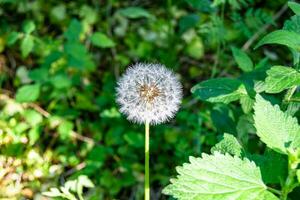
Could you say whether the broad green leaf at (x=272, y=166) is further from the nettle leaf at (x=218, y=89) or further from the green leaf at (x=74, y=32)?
the green leaf at (x=74, y=32)

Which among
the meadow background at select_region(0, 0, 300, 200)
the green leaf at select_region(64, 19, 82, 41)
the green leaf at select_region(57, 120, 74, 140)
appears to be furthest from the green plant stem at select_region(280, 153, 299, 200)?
the green leaf at select_region(64, 19, 82, 41)

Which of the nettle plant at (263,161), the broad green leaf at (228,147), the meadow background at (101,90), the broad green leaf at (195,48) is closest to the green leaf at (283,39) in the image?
the nettle plant at (263,161)

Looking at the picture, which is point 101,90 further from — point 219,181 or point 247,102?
point 219,181

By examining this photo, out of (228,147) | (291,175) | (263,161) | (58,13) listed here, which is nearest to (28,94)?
(58,13)

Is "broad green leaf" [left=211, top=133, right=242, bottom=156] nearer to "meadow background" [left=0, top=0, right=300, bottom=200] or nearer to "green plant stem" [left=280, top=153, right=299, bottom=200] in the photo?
"green plant stem" [left=280, top=153, right=299, bottom=200]

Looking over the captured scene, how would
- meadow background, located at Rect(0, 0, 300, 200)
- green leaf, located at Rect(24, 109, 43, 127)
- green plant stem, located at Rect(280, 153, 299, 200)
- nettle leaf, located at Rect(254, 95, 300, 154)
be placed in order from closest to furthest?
green plant stem, located at Rect(280, 153, 299, 200) < nettle leaf, located at Rect(254, 95, 300, 154) < meadow background, located at Rect(0, 0, 300, 200) < green leaf, located at Rect(24, 109, 43, 127)

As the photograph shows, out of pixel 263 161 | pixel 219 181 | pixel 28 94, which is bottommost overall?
pixel 219 181
